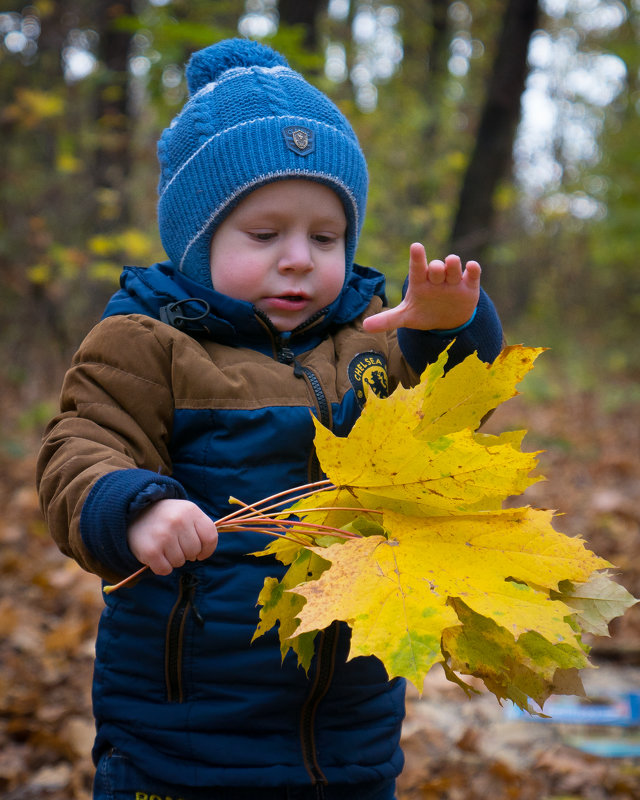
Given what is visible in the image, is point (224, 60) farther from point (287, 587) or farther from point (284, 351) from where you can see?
point (287, 587)

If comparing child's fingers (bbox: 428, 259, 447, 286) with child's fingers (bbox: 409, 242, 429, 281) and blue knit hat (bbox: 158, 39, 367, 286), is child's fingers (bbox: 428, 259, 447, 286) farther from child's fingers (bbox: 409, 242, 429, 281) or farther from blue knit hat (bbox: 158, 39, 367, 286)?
blue knit hat (bbox: 158, 39, 367, 286)

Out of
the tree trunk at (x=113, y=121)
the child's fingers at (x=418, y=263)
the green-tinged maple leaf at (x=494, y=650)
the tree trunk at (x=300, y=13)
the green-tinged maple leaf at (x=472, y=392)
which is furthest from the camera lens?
the tree trunk at (x=113, y=121)

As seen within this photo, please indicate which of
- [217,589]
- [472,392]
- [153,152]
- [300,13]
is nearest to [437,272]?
→ [472,392]

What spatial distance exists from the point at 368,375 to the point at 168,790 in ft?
3.13

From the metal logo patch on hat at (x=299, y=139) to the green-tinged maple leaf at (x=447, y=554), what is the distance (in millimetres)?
694

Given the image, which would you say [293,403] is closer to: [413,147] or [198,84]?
[198,84]

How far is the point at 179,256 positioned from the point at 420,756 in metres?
1.99

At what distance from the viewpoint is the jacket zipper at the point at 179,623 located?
154 cm

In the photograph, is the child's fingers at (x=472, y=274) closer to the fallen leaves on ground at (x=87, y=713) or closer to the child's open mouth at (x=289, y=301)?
the child's open mouth at (x=289, y=301)

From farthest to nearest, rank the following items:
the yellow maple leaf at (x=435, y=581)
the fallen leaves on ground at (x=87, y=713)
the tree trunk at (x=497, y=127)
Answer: the tree trunk at (x=497, y=127), the fallen leaves on ground at (x=87, y=713), the yellow maple leaf at (x=435, y=581)

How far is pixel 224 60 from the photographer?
1946 mm

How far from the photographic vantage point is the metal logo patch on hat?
5.49 feet

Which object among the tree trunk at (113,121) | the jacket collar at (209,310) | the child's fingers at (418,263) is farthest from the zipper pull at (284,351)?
the tree trunk at (113,121)

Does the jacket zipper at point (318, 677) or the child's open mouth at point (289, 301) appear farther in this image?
the child's open mouth at point (289, 301)
